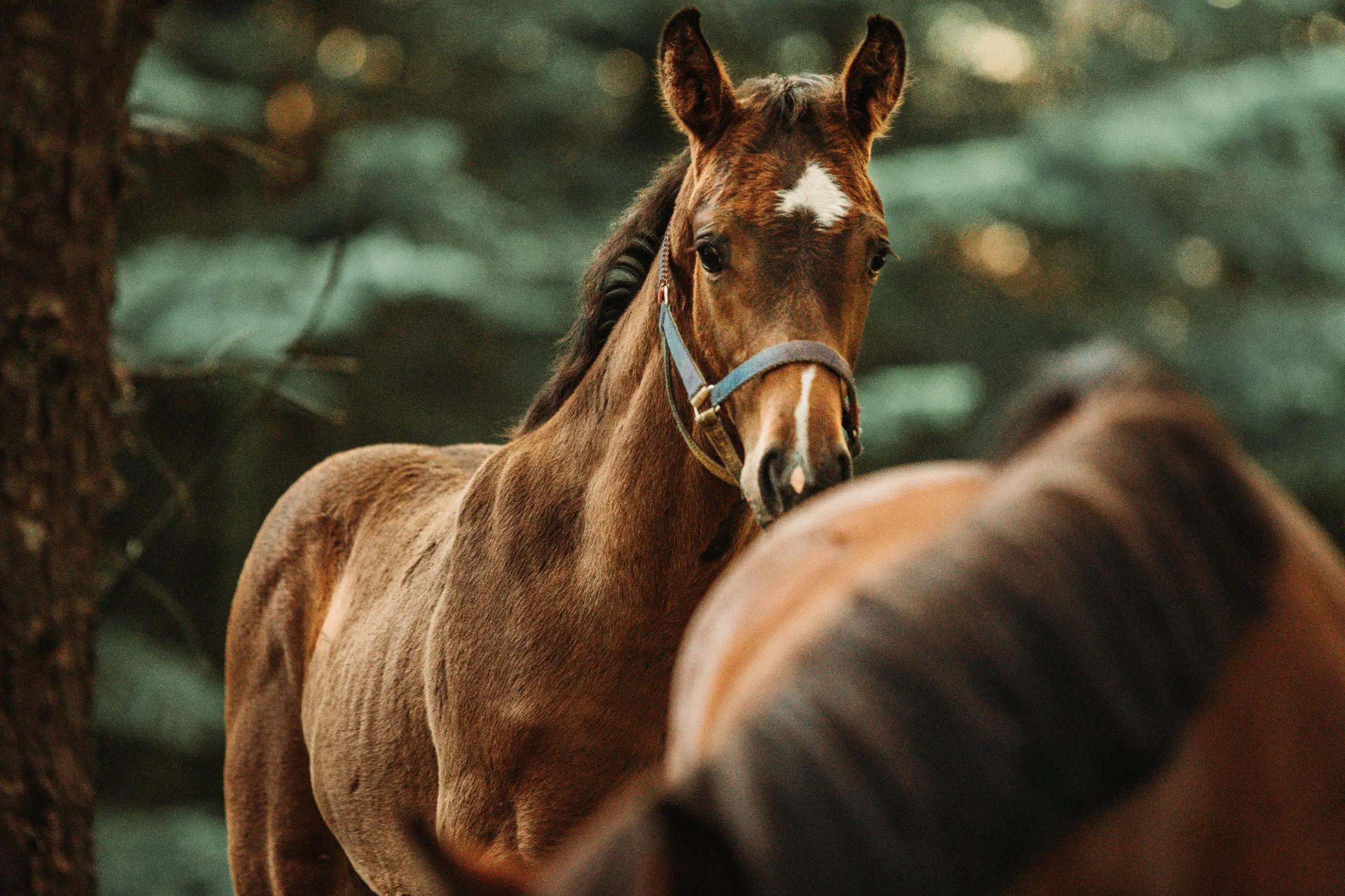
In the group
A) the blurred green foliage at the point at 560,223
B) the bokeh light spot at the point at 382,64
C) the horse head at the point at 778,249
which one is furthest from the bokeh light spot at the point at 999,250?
the horse head at the point at 778,249

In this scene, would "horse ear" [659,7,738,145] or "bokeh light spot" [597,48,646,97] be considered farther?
"bokeh light spot" [597,48,646,97]

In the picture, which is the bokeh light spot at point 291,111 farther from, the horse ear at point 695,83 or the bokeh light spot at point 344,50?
the horse ear at point 695,83

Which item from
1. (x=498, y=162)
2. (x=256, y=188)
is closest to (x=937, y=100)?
(x=498, y=162)

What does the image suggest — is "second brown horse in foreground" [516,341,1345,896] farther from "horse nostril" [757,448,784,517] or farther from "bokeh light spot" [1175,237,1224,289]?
"bokeh light spot" [1175,237,1224,289]

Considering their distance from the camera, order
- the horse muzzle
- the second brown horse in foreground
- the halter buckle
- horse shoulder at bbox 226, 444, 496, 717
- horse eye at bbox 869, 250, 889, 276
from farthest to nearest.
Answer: horse shoulder at bbox 226, 444, 496, 717, horse eye at bbox 869, 250, 889, 276, the halter buckle, the horse muzzle, the second brown horse in foreground

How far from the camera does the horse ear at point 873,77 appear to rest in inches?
111

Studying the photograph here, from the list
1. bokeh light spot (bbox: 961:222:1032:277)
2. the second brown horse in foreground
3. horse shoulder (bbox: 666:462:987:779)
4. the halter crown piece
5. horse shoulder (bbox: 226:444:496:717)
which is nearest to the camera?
the second brown horse in foreground

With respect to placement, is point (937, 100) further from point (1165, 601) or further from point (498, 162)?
point (1165, 601)

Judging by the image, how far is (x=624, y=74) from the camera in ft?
35.7

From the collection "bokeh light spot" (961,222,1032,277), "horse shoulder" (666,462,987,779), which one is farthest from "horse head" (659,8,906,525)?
"bokeh light spot" (961,222,1032,277)

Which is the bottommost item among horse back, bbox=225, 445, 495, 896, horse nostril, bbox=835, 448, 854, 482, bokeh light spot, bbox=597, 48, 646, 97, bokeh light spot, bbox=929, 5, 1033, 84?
horse back, bbox=225, 445, 495, 896

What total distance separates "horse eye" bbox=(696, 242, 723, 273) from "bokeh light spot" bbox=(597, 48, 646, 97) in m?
8.30

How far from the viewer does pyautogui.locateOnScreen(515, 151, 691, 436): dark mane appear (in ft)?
10.3

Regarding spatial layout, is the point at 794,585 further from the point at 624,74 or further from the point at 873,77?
the point at 624,74
